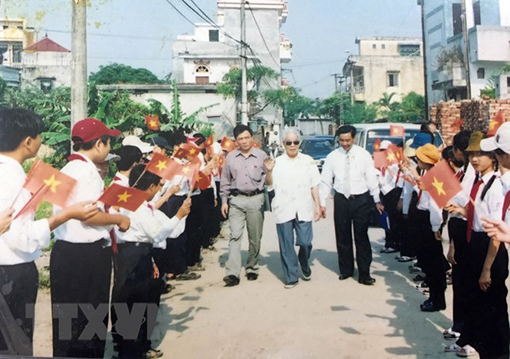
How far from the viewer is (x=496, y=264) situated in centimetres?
302

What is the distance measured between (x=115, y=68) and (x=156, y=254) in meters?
41.9

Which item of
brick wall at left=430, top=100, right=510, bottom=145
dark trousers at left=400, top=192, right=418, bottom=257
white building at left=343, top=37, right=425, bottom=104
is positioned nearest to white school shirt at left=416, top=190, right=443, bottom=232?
dark trousers at left=400, top=192, right=418, bottom=257

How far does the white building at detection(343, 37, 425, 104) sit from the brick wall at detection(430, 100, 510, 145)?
2099 centimetres

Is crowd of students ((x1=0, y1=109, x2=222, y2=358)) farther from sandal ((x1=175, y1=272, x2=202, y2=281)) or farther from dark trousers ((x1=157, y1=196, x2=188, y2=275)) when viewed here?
sandal ((x1=175, y1=272, x2=202, y2=281))

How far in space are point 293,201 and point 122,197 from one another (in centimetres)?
301

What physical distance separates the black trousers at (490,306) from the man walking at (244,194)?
2.88 m

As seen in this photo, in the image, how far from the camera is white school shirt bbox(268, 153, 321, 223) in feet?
18.4

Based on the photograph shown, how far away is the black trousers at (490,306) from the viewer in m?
3.03

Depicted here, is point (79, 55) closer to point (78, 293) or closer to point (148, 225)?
point (148, 225)

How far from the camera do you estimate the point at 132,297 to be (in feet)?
11.6

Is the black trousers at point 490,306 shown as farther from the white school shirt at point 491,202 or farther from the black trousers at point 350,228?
the black trousers at point 350,228

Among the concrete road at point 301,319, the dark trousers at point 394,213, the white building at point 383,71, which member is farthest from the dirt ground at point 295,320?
the white building at point 383,71

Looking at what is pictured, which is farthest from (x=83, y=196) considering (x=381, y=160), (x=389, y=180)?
(x=389, y=180)

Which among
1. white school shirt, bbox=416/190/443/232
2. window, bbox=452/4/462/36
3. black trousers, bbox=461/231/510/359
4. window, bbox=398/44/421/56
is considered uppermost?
window, bbox=398/44/421/56
